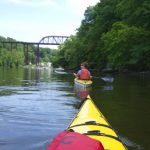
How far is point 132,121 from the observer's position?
13.1 metres

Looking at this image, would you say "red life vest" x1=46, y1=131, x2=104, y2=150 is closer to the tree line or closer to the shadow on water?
the shadow on water

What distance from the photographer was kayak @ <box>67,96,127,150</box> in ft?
23.2

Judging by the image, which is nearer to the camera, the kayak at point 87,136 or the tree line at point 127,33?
the kayak at point 87,136

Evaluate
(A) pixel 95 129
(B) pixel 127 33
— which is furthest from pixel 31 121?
(B) pixel 127 33

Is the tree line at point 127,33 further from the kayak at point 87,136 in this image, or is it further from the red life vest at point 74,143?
the red life vest at point 74,143

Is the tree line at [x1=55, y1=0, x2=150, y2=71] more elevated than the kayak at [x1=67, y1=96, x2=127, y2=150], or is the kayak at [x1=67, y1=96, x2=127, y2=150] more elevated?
the tree line at [x1=55, y1=0, x2=150, y2=71]

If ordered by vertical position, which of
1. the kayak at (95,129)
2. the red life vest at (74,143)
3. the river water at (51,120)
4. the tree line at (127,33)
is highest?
the tree line at (127,33)

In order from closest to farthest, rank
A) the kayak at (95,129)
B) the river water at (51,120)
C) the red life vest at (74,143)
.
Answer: the red life vest at (74,143) → the kayak at (95,129) → the river water at (51,120)

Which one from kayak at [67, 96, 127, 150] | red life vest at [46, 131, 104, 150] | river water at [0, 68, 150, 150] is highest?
red life vest at [46, 131, 104, 150]

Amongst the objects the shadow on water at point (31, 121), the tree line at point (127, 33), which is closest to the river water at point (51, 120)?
the shadow on water at point (31, 121)

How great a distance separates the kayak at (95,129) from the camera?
7.07 m

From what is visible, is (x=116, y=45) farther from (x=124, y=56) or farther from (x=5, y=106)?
(x=5, y=106)

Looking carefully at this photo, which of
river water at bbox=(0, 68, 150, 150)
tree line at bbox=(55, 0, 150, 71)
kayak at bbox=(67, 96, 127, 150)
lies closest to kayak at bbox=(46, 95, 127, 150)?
kayak at bbox=(67, 96, 127, 150)

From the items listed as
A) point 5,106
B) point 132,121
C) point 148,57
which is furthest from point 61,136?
point 148,57
